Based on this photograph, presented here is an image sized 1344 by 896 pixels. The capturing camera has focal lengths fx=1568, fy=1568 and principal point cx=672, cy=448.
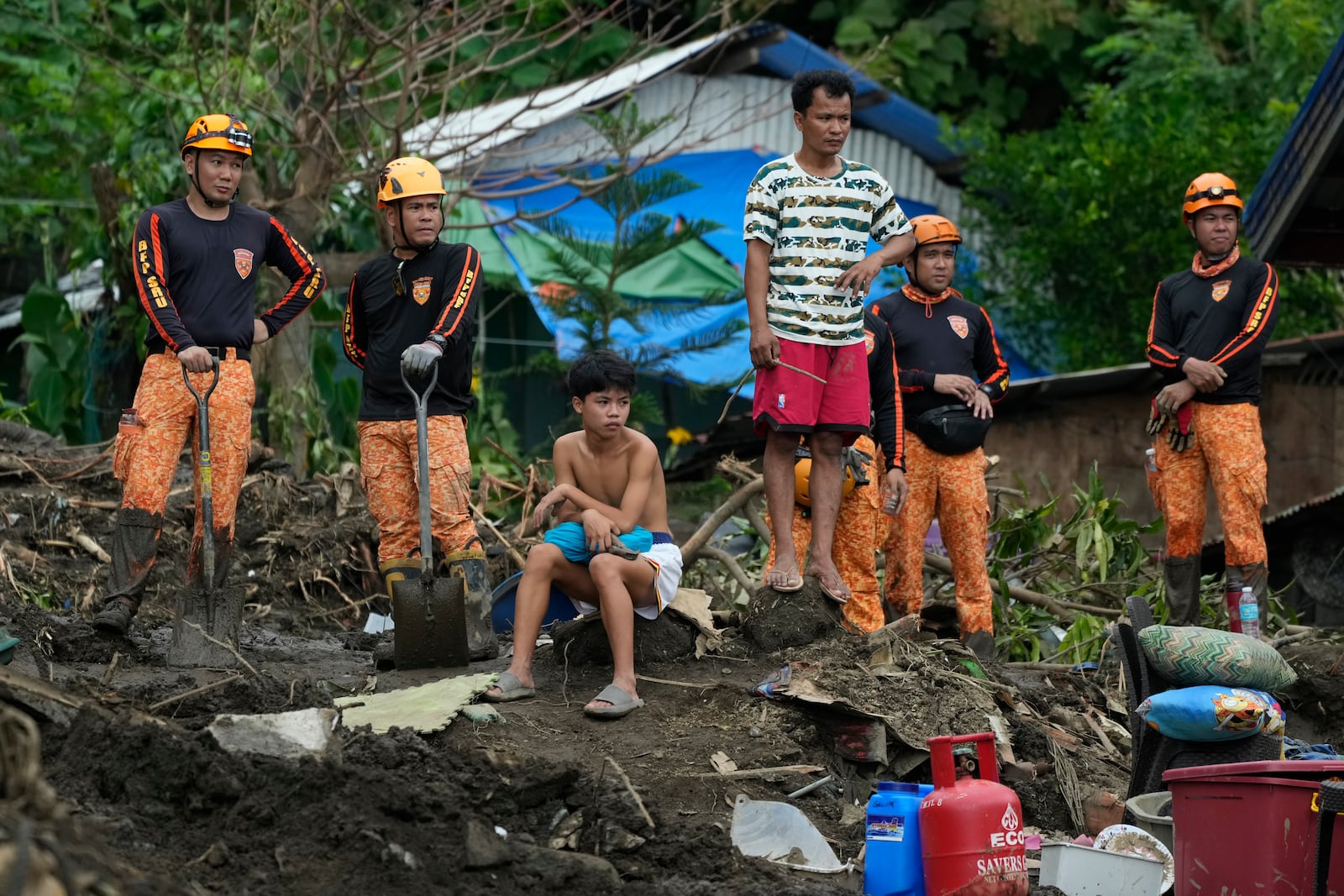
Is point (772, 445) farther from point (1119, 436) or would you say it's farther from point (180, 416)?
point (1119, 436)

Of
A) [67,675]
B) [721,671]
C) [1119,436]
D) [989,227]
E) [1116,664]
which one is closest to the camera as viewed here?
[67,675]

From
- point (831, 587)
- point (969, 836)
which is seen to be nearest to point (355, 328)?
point (831, 587)

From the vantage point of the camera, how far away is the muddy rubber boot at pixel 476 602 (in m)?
7.06

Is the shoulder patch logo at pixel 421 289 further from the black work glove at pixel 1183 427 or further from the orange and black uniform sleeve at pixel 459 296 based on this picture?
the black work glove at pixel 1183 427

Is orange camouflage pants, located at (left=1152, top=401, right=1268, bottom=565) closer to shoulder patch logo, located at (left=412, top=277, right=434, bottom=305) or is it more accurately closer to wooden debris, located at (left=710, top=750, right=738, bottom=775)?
wooden debris, located at (left=710, top=750, right=738, bottom=775)

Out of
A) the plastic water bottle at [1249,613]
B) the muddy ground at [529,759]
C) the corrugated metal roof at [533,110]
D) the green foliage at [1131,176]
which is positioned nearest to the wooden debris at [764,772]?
the muddy ground at [529,759]

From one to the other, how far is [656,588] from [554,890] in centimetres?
196

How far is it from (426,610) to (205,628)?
3.50ft

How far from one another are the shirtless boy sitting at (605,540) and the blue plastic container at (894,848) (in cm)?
126

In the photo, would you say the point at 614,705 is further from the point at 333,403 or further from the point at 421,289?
the point at 333,403

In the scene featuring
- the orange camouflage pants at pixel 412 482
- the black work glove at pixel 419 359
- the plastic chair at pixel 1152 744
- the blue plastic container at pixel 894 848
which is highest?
the black work glove at pixel 419 359

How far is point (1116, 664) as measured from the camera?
8.16 meters

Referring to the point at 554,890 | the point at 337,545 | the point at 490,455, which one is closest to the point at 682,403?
the point at 490,455

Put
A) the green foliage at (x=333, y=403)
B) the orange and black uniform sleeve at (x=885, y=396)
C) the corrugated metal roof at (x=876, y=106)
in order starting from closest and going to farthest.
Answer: the orange and black uniform sleeve at (x=885, y=396), the green foliage at (x=333, y=403), the corrugated metal roof at (x=876, y=106)
